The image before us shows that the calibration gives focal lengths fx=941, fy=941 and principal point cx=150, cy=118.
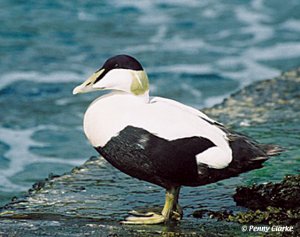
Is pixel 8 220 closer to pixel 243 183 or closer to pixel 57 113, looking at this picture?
pixel 243 183

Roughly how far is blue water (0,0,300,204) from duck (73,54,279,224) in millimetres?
2975

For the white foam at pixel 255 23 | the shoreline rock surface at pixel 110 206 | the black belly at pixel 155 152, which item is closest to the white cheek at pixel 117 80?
the black belly at pixel 155 152

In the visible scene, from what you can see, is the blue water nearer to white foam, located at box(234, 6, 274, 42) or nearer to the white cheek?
white foam, located at box(234, 6, 274, 42)

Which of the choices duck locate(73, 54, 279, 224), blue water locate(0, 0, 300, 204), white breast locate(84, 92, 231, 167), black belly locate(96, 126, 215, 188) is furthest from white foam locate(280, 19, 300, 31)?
black belly locate(96, 126, 215, 188)

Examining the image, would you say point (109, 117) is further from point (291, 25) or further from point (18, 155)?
point (291, 25)

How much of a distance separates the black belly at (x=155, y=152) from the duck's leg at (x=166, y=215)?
0.22 m

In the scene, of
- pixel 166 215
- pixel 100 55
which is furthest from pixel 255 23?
pixel 166 215

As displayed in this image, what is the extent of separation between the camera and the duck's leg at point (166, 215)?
4.73m

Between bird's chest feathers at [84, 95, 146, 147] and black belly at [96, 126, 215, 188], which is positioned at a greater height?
bird's chest feathers at [84, 95, 146, 147]

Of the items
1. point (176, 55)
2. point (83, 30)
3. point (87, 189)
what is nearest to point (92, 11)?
point (83, 30)

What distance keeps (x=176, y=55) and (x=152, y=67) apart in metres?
0.75

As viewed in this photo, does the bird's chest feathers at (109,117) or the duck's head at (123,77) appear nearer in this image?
the bird's chest feathers at (109,117)

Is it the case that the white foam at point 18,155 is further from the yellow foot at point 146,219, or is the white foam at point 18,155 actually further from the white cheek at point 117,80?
the white cheek at point 117,80

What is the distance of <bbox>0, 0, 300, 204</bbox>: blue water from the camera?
921 cm
